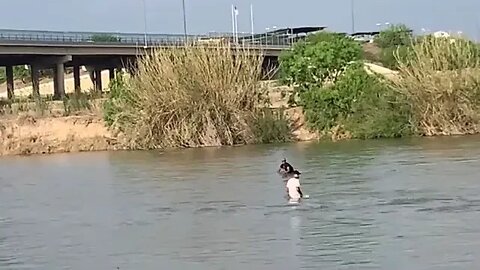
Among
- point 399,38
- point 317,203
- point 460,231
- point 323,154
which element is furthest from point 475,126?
point 399,38

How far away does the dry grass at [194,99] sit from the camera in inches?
2293

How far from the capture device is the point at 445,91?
2355 inches

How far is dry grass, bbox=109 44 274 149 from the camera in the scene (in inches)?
2293

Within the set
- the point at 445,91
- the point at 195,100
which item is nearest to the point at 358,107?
the point at 445,91

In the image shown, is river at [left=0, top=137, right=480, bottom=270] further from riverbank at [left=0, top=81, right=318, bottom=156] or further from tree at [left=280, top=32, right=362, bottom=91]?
tree at [left=280, top=32, right=362, bottom=91]

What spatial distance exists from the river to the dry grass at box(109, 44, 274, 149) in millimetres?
10627

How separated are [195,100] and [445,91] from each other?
14.3 m

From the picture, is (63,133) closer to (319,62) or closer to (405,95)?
(319,62)

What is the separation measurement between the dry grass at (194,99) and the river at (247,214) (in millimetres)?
10627

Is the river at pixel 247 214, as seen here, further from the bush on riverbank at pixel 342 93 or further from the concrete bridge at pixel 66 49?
the concrete bridge at pixel 66 49

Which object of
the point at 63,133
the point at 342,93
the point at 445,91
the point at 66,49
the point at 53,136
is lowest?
the point at 53,136

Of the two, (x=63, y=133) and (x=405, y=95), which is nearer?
(x=405, y=95)

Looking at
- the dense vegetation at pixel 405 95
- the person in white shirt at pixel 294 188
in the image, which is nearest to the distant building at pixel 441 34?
the dense vegetation at pixel 405 95

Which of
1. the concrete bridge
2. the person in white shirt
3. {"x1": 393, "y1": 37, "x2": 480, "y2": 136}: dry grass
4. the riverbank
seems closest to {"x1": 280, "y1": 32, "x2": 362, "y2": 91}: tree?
the riverbank
